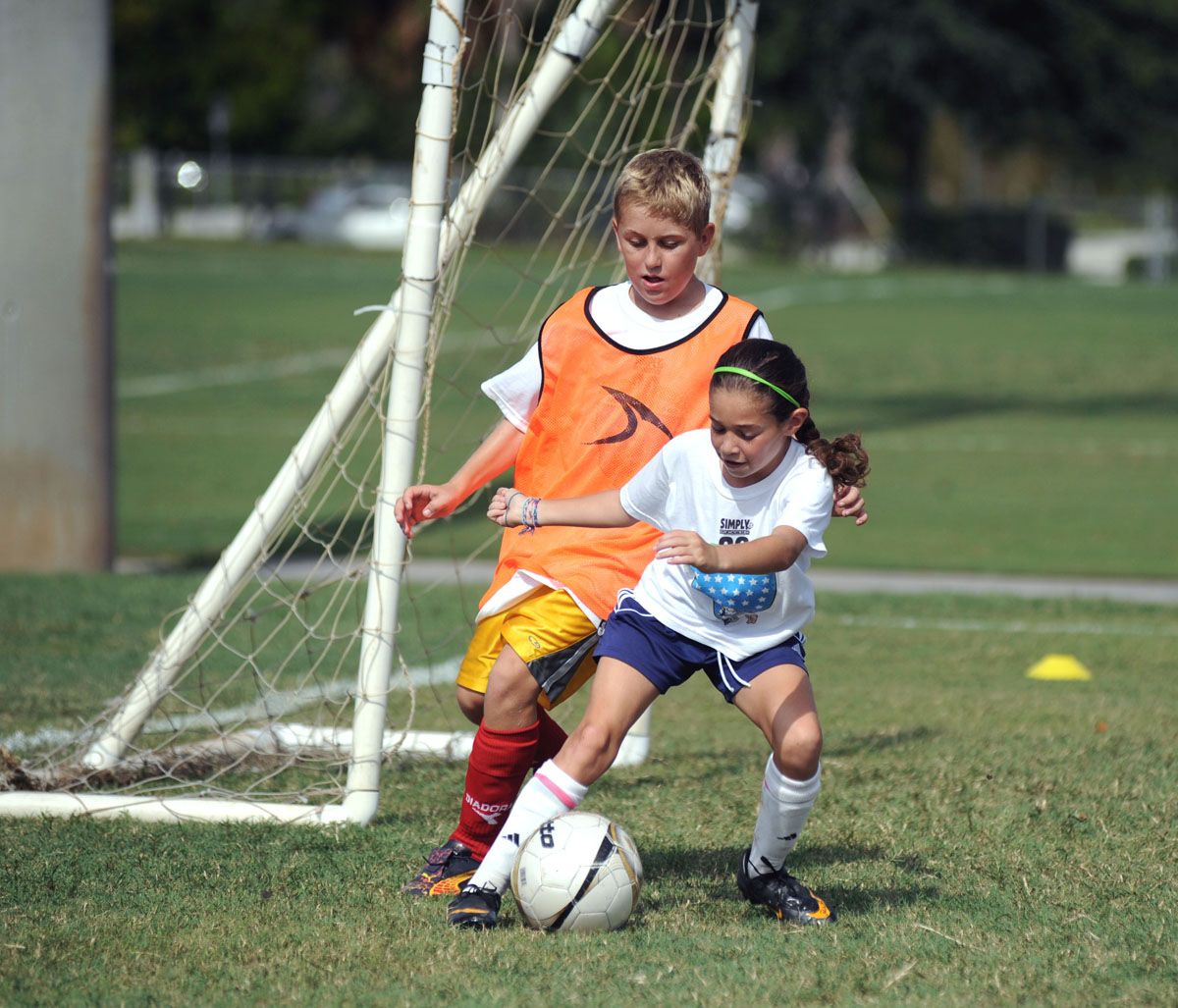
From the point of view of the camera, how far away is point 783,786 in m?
4.20

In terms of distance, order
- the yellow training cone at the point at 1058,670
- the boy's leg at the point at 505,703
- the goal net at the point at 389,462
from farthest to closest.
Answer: the yellow training cone at the point at 1058,670 < the goal net at the point at 389,462 < the boy's leg at the point at 505,703

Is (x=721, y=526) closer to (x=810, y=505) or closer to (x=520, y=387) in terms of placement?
(x=810, y=505)

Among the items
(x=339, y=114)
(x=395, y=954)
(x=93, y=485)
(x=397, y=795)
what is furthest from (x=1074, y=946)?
(x=339, y=114)

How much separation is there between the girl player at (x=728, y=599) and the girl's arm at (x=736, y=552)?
0.08ft

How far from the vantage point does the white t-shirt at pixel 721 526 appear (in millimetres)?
4098

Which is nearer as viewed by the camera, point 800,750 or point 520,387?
point 800,750

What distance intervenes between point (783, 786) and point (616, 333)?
1.20 meters

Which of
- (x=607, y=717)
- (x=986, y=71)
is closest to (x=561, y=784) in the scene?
(x=607, y=717)

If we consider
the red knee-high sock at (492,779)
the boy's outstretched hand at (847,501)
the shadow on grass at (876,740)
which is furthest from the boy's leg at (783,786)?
the shadow on grass at (876,740)

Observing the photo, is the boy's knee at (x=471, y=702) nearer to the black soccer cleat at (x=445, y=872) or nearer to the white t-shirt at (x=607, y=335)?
the white t-shirt at (x=607, y=335)

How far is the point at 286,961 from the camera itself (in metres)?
3.95

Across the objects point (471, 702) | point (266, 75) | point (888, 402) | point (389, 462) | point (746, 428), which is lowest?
point (266, 75)

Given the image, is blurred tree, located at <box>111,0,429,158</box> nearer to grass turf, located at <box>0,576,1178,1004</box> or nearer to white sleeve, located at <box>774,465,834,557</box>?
grass turf, located at <box>0,576,1178,1004</box>

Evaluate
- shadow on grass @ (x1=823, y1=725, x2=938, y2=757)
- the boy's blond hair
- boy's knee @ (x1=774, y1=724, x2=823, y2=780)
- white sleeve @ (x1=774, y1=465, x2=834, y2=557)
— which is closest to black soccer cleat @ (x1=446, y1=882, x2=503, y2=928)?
boy's knee @ (x1=774, y1=724, x2=823, y2=780)
